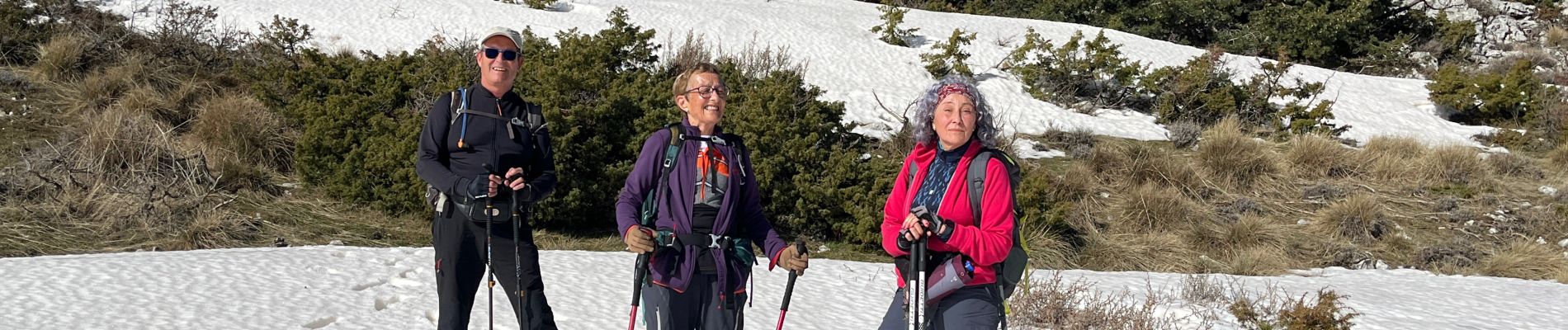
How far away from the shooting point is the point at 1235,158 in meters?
10.7

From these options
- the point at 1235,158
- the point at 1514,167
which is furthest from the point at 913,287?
the point at 1514,167

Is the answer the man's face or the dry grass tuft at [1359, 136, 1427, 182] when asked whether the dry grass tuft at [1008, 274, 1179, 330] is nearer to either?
the man's face

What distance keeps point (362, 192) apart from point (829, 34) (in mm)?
8020

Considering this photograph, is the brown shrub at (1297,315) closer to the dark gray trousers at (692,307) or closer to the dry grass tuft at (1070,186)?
the dark gray trousers at (692,307)

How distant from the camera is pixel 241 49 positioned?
11086mm

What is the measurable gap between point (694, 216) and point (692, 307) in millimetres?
271

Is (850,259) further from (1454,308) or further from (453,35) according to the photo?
(453,35)

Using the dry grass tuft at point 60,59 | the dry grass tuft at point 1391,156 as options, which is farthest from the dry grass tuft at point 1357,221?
the dry grass tuft at point 60,59

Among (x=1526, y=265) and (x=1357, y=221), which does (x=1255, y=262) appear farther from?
(x=1526, y=265)

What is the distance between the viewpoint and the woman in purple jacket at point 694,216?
3189mm

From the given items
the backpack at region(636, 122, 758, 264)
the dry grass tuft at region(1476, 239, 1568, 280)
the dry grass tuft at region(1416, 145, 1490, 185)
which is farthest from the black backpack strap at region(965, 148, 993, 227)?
the dry grass tuft at region(1416, 145, 1490, 185)

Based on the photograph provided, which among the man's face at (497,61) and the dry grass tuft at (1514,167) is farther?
the dry grass tuft at (1514,167)

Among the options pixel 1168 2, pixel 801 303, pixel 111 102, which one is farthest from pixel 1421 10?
pixel 111 102

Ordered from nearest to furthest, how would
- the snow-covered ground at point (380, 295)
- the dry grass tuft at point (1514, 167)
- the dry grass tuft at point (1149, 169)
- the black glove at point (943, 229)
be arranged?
the black glove at point (943, 229)
the snow-covered ground at point (380, 295)
the dry grass tuft at point (1149, 169)
the dry grass tuft at point (1514, 167)
